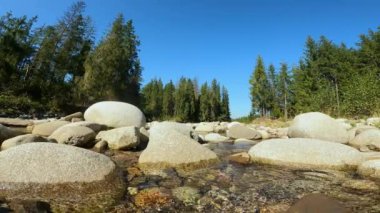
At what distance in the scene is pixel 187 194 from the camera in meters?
4.20

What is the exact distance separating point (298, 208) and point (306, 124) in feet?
23.8

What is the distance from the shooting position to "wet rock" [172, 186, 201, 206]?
12.9ft

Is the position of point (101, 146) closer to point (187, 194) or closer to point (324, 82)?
point (187, 194)

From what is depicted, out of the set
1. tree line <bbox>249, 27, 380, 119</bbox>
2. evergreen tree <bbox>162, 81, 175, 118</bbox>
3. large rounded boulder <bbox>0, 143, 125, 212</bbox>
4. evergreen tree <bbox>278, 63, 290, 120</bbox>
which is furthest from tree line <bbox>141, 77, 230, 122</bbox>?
large rounded boulder <bbox>0, 143, 125, 212</bbox>

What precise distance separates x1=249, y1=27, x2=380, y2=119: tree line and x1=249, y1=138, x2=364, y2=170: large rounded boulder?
15.5m

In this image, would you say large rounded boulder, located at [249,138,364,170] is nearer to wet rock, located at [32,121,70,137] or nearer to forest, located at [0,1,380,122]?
wet rock, located at [32,121,70,137]

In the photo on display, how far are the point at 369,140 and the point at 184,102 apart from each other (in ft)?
158

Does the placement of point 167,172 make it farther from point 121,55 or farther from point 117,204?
point 121,55

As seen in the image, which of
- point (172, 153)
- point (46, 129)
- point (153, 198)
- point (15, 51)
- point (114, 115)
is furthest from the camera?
point (15, 51)

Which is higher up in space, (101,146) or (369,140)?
(369,140)

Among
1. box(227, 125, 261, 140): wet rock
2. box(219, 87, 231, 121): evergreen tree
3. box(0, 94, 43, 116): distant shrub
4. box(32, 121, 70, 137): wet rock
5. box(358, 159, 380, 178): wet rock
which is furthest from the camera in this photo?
box(219, 87, 231, 121): evergreen tree

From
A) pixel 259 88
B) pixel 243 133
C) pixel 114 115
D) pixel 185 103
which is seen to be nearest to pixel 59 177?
pixel 114 115

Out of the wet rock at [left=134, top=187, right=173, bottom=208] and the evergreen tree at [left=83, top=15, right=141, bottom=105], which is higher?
the evergreen tree at [left=83, top=15, right=141, bottom=105]

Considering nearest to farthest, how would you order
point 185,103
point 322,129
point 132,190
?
point 132,190
point 322,129
point 185,103
